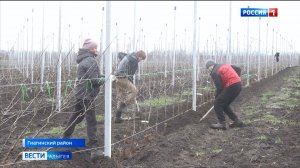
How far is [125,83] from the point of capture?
7590mm

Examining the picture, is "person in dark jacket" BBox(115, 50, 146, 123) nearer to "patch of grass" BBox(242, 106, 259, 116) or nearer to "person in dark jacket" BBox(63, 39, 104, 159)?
"person in dark jacket" BBox(63, 39, 104, 159)

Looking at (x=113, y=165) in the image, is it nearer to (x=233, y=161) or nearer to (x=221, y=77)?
(x=233, y=161)

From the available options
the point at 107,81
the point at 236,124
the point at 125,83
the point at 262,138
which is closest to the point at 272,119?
the point at 236,124

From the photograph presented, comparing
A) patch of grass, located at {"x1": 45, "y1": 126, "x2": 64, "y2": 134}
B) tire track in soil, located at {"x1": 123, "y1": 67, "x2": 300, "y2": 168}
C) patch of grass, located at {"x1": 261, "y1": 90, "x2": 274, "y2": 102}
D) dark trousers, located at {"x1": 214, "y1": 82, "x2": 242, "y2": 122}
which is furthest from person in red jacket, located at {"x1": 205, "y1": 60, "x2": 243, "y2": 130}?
patch of grass, located at {"x1": 261, "y1": 90, "x2": 274, "y2": 102}

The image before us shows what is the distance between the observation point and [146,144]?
20.3 ft

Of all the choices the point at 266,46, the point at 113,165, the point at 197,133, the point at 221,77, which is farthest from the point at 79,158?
the point at 266,46

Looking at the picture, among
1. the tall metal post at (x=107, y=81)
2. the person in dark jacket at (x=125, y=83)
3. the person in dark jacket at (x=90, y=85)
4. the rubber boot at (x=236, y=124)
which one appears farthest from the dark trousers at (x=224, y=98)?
the tall metal post at (x=107, y=81)

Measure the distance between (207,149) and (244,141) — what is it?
2.31 feet

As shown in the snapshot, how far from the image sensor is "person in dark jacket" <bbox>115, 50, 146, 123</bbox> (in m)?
7.38

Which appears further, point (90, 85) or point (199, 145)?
point (199, 145)

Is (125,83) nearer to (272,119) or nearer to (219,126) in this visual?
(219,126)

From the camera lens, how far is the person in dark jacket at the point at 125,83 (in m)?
7.38

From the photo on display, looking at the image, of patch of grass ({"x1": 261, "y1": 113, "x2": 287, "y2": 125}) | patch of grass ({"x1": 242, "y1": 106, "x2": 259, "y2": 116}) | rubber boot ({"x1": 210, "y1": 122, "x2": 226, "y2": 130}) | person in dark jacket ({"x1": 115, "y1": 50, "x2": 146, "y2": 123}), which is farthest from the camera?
patch of grass ({"x1": 242, "y1": 106, "x2": 259, "y2": 116})

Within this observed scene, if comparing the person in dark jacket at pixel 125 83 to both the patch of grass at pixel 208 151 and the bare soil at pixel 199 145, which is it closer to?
the bare soil at pixel 199 145
